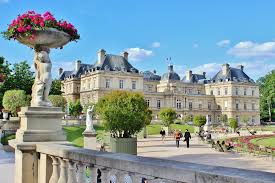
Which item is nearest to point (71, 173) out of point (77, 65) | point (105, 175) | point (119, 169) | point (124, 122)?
point (105, 175)

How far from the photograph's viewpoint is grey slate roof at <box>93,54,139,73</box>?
217 ft

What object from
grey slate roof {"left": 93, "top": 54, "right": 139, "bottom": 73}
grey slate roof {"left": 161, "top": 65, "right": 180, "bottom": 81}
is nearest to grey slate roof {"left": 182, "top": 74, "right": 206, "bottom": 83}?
grey slate roof {"left": 161, "top": 65, "right": 180, "bottom": 81}

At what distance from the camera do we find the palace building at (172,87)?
219 feet

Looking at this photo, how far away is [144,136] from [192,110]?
144 ft

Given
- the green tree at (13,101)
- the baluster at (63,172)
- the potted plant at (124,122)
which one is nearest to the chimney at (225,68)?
the green tree at (13,101)

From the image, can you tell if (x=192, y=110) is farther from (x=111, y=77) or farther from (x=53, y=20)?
(x=53, y=20)

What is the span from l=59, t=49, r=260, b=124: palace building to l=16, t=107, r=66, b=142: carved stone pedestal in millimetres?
59308

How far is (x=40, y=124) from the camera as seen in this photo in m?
5.50

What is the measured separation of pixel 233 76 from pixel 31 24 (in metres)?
81.3

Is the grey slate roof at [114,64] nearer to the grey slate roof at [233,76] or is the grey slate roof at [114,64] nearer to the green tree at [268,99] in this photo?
the grey slate roof at [233,76]

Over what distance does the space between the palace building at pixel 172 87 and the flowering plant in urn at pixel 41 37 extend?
5898 cm

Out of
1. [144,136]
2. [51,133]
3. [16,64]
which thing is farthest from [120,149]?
[16,64]

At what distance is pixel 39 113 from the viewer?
17.9ft

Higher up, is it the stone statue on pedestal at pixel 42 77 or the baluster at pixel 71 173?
the stone statue on pedestal at pixel 42 77
